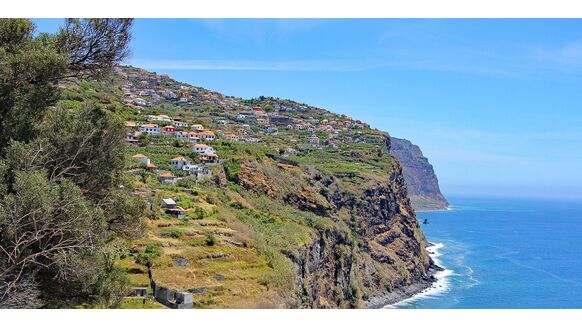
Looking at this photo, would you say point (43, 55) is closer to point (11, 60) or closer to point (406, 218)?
point (11, 60)

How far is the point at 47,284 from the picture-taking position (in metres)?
8.39

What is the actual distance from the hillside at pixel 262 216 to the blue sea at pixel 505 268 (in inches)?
180

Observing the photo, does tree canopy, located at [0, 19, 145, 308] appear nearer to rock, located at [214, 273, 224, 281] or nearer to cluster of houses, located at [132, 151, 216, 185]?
rock, located at [214, 273, 224, 281]

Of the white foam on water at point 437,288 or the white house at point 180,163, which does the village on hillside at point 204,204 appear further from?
the white foam on water at point 437,288

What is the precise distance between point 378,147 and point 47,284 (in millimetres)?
74238

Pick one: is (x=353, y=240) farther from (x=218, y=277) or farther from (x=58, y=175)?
(x=58, y=175)

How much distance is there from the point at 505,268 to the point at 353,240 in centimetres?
3034

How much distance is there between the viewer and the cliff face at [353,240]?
3555 centimetres

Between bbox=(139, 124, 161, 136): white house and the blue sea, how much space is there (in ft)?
102

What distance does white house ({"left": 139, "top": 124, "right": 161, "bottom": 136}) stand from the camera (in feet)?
175

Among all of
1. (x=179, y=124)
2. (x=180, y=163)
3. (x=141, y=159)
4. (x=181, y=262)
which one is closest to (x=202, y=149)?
(x=180, y=163)

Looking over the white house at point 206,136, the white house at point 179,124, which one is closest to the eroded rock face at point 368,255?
the white house at point 206,136

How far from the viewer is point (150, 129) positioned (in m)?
54.0

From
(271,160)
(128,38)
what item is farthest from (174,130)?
(128,38)
